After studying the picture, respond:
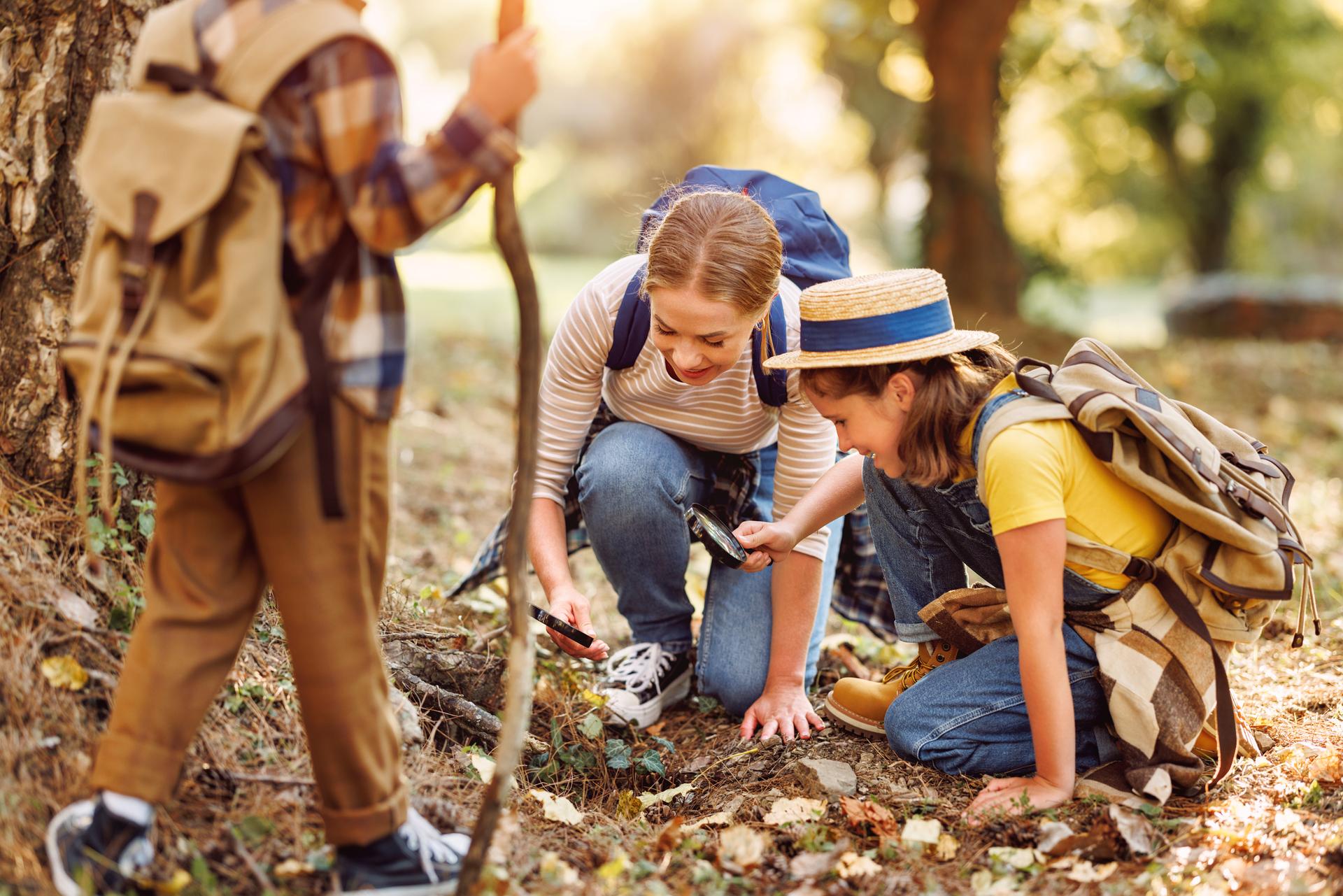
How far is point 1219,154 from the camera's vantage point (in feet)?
57.2

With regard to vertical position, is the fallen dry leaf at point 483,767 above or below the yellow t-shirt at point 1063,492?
below

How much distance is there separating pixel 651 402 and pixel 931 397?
0.96m

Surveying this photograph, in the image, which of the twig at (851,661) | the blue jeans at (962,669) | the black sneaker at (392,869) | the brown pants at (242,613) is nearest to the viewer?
the brown pants at (242,613)

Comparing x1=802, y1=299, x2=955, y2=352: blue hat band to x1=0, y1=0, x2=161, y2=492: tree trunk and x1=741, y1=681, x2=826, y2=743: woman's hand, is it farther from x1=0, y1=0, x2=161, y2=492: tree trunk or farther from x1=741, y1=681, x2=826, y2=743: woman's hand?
x1=0, y1=0, x2=161, y2=492: tree trunk

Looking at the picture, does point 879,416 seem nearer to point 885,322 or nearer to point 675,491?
point 885,322

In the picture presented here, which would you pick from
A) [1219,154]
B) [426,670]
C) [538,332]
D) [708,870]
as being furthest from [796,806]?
[1219,154]

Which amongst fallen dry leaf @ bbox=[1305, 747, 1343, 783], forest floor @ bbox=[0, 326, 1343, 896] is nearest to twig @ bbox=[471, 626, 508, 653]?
forest floor @ bbox=[0, 326, 1343, 896]

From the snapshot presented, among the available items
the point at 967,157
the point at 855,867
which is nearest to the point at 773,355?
the point at 855,867

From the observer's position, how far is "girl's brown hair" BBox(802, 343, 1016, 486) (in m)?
2.39

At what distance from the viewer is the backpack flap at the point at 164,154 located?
1547 millimetres

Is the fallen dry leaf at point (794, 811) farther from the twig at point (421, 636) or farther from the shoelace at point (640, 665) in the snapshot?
the twig at point (421, 636)

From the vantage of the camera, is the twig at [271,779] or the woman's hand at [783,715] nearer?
the twig at [271,779]

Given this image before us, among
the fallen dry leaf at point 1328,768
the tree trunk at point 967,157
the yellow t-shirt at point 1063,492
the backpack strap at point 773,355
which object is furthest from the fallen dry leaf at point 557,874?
the tree trunk at point 967,157

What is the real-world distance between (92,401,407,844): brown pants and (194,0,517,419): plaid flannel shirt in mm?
163
